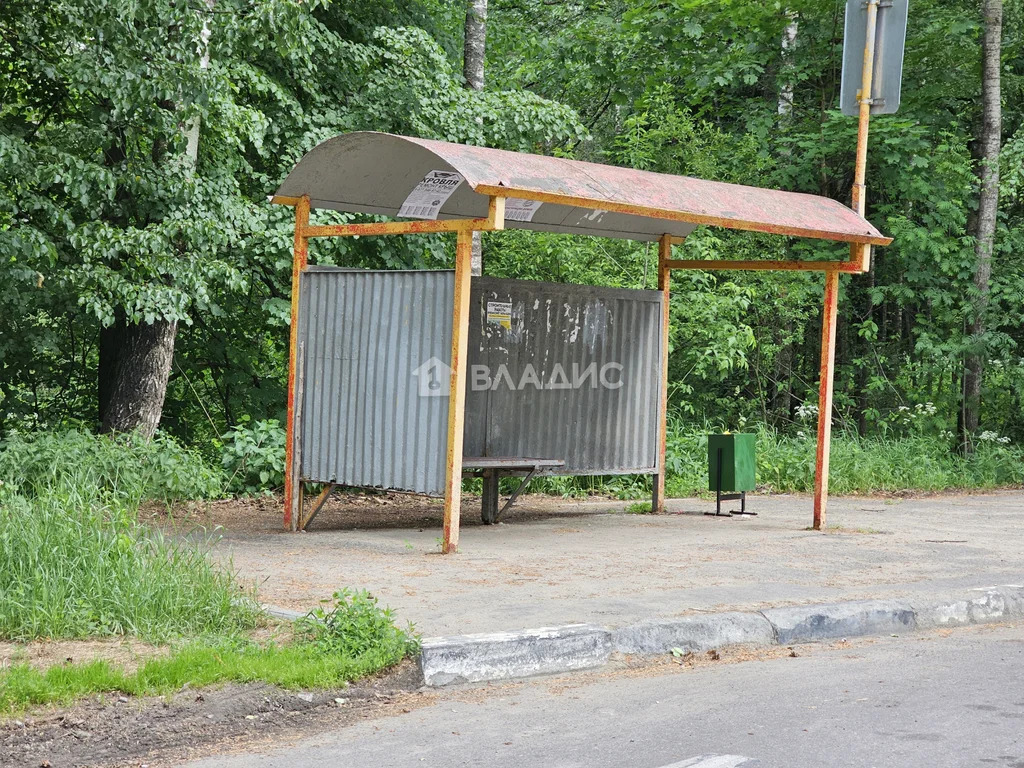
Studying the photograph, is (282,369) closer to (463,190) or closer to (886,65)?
(463,190)

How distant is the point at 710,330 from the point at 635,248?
5.16 ft

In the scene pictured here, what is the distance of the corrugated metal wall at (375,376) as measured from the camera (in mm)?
9266

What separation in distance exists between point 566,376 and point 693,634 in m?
4.92

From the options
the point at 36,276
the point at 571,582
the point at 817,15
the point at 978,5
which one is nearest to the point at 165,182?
the point at 36,276

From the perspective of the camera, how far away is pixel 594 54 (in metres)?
20.1

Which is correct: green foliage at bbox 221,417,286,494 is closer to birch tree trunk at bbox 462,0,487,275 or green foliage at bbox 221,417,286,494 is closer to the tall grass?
birch tree trunk at bbox 462,0,487,275

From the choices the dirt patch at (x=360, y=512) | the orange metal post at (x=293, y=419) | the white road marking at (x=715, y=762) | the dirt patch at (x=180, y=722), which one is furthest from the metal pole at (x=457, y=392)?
the white road marking at (x=715, y=762)

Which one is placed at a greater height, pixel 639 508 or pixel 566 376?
pixel 566 376

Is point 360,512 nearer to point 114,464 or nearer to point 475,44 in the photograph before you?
point 114,464

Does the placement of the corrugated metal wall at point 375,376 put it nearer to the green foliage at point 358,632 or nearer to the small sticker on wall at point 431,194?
the small sticker on wall at point 431,194

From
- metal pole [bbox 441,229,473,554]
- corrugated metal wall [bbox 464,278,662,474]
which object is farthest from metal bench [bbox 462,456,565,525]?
metal pole [bbox 441,229,473,554]

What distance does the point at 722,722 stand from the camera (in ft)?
16.8

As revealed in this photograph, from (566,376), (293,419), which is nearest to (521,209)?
(566,376)

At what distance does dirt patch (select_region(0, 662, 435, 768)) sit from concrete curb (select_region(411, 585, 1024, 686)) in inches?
13.1
